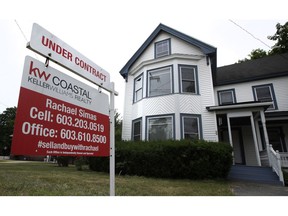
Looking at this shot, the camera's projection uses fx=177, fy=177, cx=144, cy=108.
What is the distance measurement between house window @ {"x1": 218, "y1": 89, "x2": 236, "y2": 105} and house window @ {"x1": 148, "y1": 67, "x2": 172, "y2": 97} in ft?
17.0

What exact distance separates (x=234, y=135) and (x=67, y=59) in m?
12.4

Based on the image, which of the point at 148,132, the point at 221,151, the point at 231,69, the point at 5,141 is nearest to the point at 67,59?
the point at 221,151

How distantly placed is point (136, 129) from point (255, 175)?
651 cm

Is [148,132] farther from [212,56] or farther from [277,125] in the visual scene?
[277,125]

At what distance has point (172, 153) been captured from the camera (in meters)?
7.46

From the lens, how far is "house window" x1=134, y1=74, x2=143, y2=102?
11.4 m

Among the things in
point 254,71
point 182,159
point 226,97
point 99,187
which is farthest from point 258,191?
point 254,71

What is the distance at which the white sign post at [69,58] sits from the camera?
1879 millimetres

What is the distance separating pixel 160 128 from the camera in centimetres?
989

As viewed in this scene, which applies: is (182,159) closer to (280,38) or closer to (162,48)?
(162,48)

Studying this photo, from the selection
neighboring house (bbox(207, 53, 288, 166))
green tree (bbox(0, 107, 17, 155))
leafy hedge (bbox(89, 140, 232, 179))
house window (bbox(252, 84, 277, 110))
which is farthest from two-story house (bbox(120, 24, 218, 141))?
green tree (bbox(0, 107, 17, 155))

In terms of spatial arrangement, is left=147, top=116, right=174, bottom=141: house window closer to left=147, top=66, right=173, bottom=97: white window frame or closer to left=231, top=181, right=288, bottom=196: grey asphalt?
left=147, top=66, right=173, bottom=97: white window frame

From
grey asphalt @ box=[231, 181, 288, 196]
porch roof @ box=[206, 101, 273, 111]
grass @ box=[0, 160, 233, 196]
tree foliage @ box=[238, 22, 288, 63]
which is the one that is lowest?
grey asphalt @ box=[231, 181, 288, 196]

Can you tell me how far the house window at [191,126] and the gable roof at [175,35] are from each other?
386 cm
